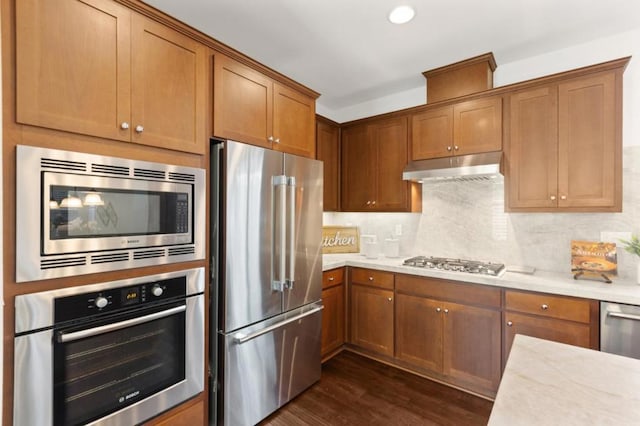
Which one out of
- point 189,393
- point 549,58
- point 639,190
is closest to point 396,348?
point 189,393

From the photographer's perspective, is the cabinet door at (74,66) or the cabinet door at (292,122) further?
the cabinet door at (292,122)

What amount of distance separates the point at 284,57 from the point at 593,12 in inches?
90.7

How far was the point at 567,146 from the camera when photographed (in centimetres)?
231

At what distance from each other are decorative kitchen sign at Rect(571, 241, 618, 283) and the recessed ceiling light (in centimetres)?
209

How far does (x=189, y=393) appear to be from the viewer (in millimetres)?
1714

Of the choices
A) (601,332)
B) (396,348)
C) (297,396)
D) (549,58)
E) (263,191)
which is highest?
(549,58)

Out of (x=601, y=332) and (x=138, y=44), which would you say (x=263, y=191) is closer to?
(x=138, y=44)

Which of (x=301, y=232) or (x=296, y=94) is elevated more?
(x=296, y=94)

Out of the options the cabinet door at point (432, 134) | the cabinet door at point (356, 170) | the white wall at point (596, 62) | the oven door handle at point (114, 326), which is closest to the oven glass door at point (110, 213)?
the oven door handle at point (114, 326)

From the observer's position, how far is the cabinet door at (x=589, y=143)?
7.11 feet

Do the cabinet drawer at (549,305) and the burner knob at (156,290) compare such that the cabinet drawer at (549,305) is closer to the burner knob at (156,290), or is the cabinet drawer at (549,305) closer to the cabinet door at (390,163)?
the cabinet door at (390,163)

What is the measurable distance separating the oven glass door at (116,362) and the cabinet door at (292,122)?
1338 mm

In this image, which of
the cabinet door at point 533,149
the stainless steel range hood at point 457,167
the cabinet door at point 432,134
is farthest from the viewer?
the cabinet door at point 432,134

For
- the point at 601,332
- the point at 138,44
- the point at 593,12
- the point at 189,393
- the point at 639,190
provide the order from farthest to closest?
the point at 639,190 → the point at 593,12 → the point at 601,332 → the point at 189,393 → the point at 138,44
